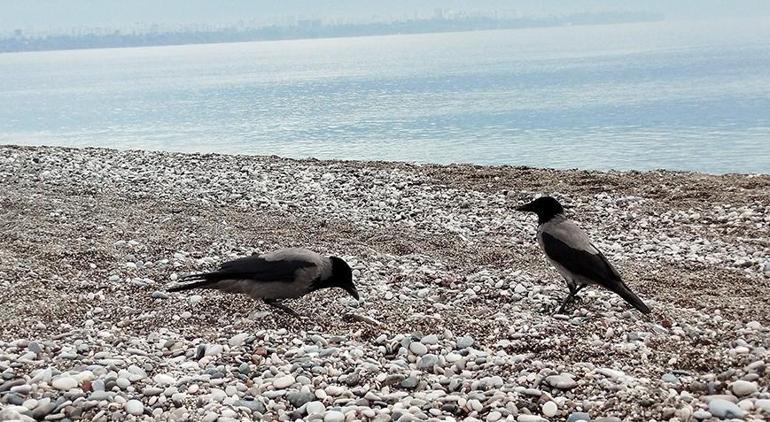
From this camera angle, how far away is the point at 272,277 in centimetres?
995

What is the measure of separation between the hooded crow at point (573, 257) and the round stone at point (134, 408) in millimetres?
5411

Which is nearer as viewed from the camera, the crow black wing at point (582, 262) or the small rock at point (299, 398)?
the small rock at point (299, 398)

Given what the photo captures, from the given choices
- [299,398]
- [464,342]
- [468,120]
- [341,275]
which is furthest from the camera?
[468,120]

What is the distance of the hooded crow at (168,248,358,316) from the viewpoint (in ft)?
32.8

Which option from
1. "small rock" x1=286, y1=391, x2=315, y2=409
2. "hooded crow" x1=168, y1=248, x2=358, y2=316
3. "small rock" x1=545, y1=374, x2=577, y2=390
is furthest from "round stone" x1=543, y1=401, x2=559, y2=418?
"hooded crow" x1=168, y1=248, x2=358, y2=316

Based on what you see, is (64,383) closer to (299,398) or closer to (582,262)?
(299,398)

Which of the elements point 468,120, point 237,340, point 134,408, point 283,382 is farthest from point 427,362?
point 468,120

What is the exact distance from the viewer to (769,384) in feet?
23.1

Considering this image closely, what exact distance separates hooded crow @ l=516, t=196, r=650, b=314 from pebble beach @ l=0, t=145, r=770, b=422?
31 centimetres

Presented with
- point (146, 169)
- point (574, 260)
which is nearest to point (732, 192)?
point (574, 260)

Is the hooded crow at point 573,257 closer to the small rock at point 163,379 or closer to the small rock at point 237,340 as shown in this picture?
the small rock at point 237,340

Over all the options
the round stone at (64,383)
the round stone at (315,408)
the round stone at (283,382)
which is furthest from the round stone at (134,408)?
the round stone at (315,408)

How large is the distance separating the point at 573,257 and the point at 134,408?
5757mm

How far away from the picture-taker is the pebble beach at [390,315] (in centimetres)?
722
